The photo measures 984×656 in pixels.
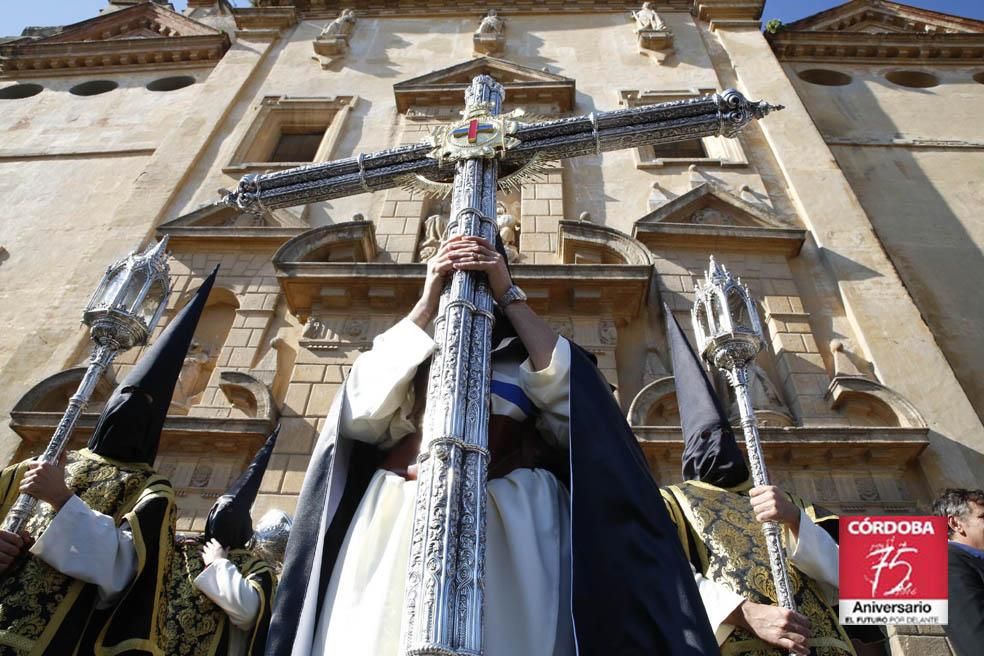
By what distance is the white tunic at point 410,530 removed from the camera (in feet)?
8.28

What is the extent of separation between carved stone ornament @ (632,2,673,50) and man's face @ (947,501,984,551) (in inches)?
455

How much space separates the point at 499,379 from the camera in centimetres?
336

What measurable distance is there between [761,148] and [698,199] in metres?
2.35

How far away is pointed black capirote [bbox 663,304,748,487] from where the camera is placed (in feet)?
13.4

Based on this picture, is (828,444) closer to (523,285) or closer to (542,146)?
(523,285)

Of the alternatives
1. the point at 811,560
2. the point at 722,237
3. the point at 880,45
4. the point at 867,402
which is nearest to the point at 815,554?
the point at 811,560

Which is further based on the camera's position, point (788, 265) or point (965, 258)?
point (965, 258)

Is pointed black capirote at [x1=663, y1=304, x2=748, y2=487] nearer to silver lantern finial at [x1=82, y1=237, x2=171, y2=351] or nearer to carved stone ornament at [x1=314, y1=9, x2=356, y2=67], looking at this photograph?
silver lantern finial at [x1=82, y1=237, x2=171, y2=351]

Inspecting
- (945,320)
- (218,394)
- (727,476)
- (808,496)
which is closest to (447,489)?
(727,476)

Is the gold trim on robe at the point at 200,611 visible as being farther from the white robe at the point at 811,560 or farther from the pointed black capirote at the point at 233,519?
the white robe at the point at 811,560

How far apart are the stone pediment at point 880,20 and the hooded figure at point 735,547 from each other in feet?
47.9

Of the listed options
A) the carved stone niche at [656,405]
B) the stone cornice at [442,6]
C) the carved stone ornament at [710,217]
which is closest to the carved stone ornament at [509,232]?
the carved stone ornament at [710,217]

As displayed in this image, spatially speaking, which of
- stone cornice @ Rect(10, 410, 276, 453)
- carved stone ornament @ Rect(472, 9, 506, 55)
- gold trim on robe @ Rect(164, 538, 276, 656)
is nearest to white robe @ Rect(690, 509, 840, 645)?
gold trim on robe @ Rect(164, 538, 276, 656)

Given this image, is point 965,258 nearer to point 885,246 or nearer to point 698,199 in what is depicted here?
point 885,246
